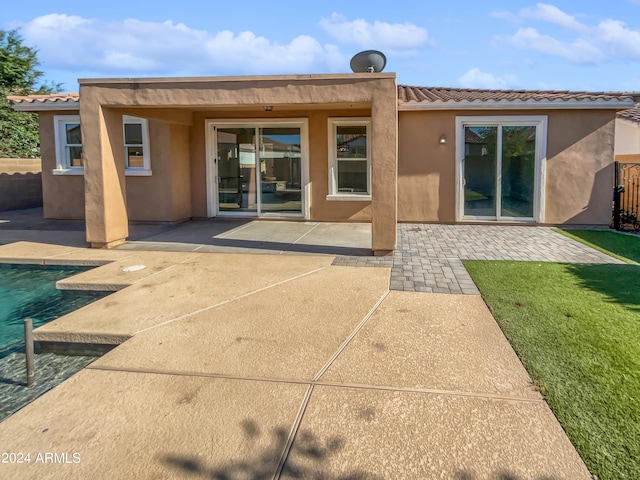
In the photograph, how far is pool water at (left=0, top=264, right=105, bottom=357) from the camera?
5.58m

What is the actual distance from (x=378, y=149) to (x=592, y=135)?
7151 mm

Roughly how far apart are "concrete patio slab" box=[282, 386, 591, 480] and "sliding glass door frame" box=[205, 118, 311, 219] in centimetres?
1002

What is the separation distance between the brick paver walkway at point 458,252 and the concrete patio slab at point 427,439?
9.95 ft

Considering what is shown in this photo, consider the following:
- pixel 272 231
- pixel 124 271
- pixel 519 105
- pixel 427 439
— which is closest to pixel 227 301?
pixel 124 271

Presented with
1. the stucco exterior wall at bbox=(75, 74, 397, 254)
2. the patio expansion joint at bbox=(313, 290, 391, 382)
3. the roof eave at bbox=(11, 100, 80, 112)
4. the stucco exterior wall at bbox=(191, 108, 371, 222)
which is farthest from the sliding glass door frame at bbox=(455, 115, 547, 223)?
the roof eave at bbox=(11, 100, 80, 112)

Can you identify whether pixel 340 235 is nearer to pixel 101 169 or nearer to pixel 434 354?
pixel 101 169

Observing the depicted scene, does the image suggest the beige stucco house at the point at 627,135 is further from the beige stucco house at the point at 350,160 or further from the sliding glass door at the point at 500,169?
the sliding glass door at the point at 500,169

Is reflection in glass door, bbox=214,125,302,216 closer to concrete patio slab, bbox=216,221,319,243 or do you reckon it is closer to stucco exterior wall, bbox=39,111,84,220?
concrete patio slab, bbox=216,221,319,243

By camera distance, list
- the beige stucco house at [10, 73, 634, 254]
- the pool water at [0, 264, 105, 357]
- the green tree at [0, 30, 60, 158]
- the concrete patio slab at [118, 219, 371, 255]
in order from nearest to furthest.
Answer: the pool water at [0, 264, 105, 357] < the concrete patio slab at [118, 219, 371, 255] < the beige stucco house at [10, 73, 634, 254] < the green tree at [0, 30, 60, 158]

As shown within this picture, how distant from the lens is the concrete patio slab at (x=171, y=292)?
475cm

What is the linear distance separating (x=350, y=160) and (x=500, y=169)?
13.3 ft

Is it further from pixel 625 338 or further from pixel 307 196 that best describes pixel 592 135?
pixel 625 338

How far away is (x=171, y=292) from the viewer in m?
6.21

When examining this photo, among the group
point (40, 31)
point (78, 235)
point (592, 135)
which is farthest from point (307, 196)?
point (40, 31)
